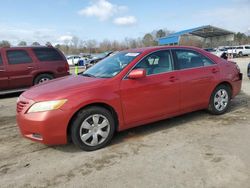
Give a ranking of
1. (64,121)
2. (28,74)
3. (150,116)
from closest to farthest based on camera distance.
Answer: (64,121) → (150,116) → (28,74)

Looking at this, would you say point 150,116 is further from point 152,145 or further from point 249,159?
point 249,159

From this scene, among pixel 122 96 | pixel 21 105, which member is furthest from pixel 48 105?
pixel 122 96

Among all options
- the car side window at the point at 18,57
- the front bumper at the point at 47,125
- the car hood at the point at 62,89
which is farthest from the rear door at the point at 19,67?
the front bumper at the point at 47,125

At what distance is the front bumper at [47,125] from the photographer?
3934mm

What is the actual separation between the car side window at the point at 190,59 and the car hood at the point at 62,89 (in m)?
1.75

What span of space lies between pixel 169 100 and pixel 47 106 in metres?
2.23

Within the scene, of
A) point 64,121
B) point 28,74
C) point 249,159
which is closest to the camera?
point 249,159

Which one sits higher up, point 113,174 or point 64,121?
point 64,121

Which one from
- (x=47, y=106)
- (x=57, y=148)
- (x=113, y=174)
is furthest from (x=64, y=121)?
(x=113, y=174)

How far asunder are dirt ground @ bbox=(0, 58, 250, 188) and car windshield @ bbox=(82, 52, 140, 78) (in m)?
1.19

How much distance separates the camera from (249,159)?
3.74 meters

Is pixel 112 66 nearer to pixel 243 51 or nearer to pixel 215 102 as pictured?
pixel 215 102

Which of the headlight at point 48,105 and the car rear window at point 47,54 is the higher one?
the car rear window at point 47,54

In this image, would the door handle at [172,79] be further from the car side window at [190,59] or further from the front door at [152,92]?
the car side window at [190,59]
